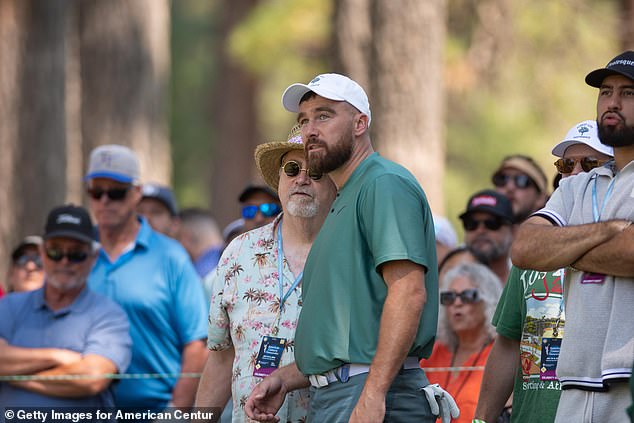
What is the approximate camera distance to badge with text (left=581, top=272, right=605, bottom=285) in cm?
438

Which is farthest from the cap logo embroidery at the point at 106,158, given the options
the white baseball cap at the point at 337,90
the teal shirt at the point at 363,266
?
the teal shirt at the point at 363,266

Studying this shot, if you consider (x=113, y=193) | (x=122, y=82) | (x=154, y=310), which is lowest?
(x=154, y=310)

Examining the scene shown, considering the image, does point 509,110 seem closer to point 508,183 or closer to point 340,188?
point 508,183

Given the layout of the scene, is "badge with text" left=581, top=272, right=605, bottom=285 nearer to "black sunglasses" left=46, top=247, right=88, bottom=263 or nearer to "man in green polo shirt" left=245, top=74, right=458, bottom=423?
"man in green polo shirt" left=245, top=74, right=458, bottom=423

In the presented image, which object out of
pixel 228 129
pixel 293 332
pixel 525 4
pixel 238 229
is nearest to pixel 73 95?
pixel 228 129

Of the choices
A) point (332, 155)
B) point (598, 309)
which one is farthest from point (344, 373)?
point (598, 309)

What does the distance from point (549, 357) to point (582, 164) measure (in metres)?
0.99

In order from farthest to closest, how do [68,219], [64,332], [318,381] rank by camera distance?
[68,219] → [64,332] → [318,381]

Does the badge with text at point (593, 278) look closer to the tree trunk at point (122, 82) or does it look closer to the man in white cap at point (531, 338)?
the man in white cap at point (531, 338)

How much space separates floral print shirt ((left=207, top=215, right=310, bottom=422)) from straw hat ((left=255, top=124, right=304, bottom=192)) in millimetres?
362

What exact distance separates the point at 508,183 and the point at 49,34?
635cm

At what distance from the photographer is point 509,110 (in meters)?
15.3

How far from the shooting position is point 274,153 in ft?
18.9

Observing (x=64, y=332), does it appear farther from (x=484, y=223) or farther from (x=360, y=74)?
(x=360, y=74)
